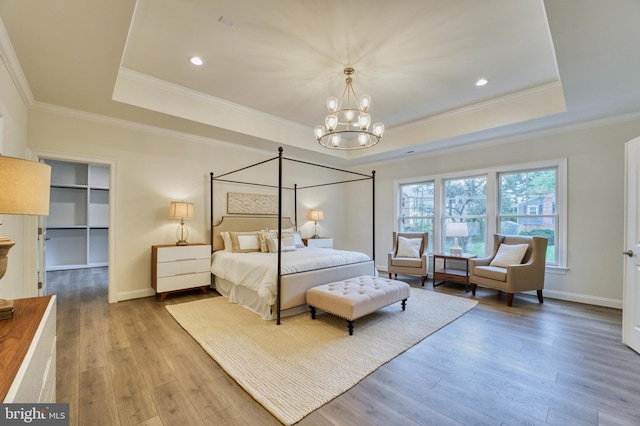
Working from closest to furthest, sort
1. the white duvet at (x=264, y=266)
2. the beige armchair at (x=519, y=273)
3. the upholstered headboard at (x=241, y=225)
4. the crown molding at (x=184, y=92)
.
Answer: the white duvet at (x=264, y=266) < the crown molding at (x=184, y=92) < the beige armchair at (x=519, y=273) < the upholstered headboard at (x=241, y=225)

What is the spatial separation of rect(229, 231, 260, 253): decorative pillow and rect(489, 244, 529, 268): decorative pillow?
402cm

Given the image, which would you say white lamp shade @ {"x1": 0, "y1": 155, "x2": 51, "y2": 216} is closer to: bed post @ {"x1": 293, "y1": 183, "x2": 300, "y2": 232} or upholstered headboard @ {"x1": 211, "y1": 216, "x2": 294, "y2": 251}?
upholstered headboard @ {"x1": 211, "y1": 216, "x2": 294, "y2": 251}

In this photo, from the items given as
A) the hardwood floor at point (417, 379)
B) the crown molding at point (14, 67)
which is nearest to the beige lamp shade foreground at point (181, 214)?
the hardwood floor at point (417, 379)

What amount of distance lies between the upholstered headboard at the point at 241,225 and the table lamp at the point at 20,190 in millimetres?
3494

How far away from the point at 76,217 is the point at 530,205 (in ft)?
32.0

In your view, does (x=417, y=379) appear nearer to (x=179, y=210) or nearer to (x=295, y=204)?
(x=179, y=210)

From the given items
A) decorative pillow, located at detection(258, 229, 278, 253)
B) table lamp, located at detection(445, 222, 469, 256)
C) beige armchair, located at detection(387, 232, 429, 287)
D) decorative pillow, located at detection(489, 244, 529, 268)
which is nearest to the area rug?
decorative pillow, located at detection(489, 244, 529, 268)

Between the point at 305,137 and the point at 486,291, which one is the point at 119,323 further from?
the point at 486,291

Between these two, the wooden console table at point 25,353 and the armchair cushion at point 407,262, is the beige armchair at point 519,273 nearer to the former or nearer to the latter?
the armchair cushion at point 407,262

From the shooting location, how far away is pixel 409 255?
5.44 metres

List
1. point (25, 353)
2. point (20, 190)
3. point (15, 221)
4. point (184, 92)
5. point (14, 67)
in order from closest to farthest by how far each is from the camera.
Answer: point (25, 353)
point (20, 190)
point (14, 67)
point (15, 221)
point (184, 92)

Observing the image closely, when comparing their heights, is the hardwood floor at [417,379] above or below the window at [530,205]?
below

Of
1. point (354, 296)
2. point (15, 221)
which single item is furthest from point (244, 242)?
point (15, 221)

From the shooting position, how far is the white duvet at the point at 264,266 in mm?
3249
